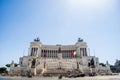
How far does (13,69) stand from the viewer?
47875 mm

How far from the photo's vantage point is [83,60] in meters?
60.5

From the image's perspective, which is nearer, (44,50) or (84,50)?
(84,50)

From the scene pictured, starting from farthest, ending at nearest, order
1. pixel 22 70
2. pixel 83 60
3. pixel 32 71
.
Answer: pixel 83 60 < pixel 22 70 < pixel 32 71

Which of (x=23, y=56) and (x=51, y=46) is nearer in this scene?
(x=23, y=56)

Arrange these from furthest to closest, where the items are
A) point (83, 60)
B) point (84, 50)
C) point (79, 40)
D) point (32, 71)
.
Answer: point (79, 40), point (84, 50), point (83, 60), point (32, 71)

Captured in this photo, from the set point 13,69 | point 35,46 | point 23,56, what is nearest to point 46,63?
point 13,69

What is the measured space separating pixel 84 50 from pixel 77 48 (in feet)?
15.6

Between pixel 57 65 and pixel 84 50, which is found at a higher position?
pixel 84 50

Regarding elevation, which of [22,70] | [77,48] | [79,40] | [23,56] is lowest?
[22,70]

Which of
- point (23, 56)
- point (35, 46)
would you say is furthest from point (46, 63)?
point (35, 46)

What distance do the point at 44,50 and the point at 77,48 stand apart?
20.1 m

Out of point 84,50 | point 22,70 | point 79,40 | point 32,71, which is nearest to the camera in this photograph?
point 32,71

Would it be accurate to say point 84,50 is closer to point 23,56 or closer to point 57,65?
point 57,65

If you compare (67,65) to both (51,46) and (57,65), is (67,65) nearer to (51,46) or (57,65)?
(57,65)
